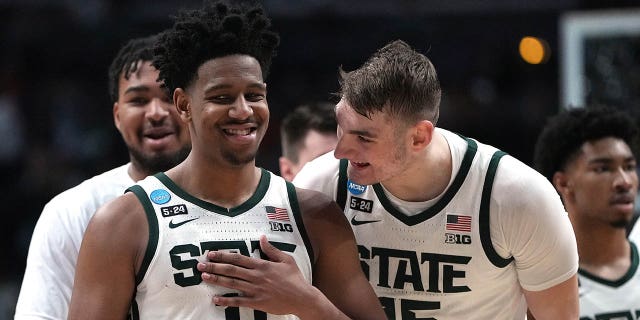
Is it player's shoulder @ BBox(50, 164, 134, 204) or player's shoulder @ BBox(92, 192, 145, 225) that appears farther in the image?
player's shoulder @ BBox(50, 164, 134, 204)

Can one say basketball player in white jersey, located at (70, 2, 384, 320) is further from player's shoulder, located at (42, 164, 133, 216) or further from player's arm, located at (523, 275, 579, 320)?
player's shoulder, located at (42, 164, 133, 216)

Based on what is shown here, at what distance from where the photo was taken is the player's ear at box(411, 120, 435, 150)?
4.03 metres

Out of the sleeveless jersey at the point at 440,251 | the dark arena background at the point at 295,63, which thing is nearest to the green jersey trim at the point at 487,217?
the sleeveless jersey at the point at 440,251

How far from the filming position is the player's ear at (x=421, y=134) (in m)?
4.03

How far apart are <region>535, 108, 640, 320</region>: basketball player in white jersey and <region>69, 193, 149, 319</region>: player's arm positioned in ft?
9.24

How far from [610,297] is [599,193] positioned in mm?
567

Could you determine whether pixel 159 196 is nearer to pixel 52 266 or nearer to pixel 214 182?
pixel 214 182

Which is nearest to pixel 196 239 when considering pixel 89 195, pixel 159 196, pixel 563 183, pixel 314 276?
pixel 159 196

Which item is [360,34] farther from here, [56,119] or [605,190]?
[605,190]

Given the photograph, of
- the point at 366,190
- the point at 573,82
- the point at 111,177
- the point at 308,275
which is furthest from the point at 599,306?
the point at 573,82

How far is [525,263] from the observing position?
4.17 meters

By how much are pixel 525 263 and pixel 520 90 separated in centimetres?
728

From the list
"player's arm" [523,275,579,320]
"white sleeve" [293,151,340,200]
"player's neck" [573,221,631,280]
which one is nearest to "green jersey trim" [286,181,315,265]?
"white sleeve" [293,151,340,200]

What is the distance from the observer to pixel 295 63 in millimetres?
11516
